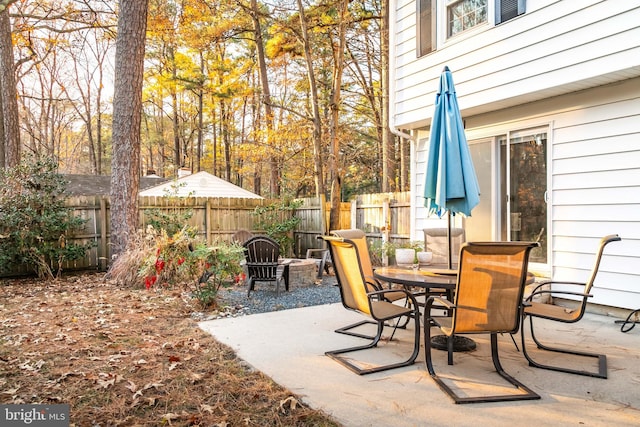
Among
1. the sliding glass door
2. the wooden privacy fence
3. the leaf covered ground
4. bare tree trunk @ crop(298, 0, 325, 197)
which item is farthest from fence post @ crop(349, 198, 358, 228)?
the leaf covered ground

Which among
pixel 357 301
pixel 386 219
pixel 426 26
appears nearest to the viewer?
pixel 357 301

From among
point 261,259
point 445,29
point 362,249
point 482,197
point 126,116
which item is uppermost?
point 445,29

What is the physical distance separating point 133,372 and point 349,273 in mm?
1818

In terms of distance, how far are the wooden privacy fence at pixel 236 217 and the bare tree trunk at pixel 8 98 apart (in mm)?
2898

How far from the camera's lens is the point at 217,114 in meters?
20.2

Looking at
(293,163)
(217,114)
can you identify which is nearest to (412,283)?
(293,163)

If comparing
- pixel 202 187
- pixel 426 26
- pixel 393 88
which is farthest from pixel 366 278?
pixel 202 187

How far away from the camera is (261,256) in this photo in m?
6.18

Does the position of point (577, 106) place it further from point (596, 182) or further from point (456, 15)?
point (456, 15)

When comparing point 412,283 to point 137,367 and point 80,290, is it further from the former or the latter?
point 80,290

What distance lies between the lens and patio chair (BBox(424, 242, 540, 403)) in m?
2.68

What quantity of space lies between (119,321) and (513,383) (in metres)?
4.05

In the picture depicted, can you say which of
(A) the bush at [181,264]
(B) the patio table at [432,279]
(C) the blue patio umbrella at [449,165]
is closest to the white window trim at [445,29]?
(C) the blue patio umbrella at [449,165]

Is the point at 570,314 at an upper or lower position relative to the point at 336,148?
lower
